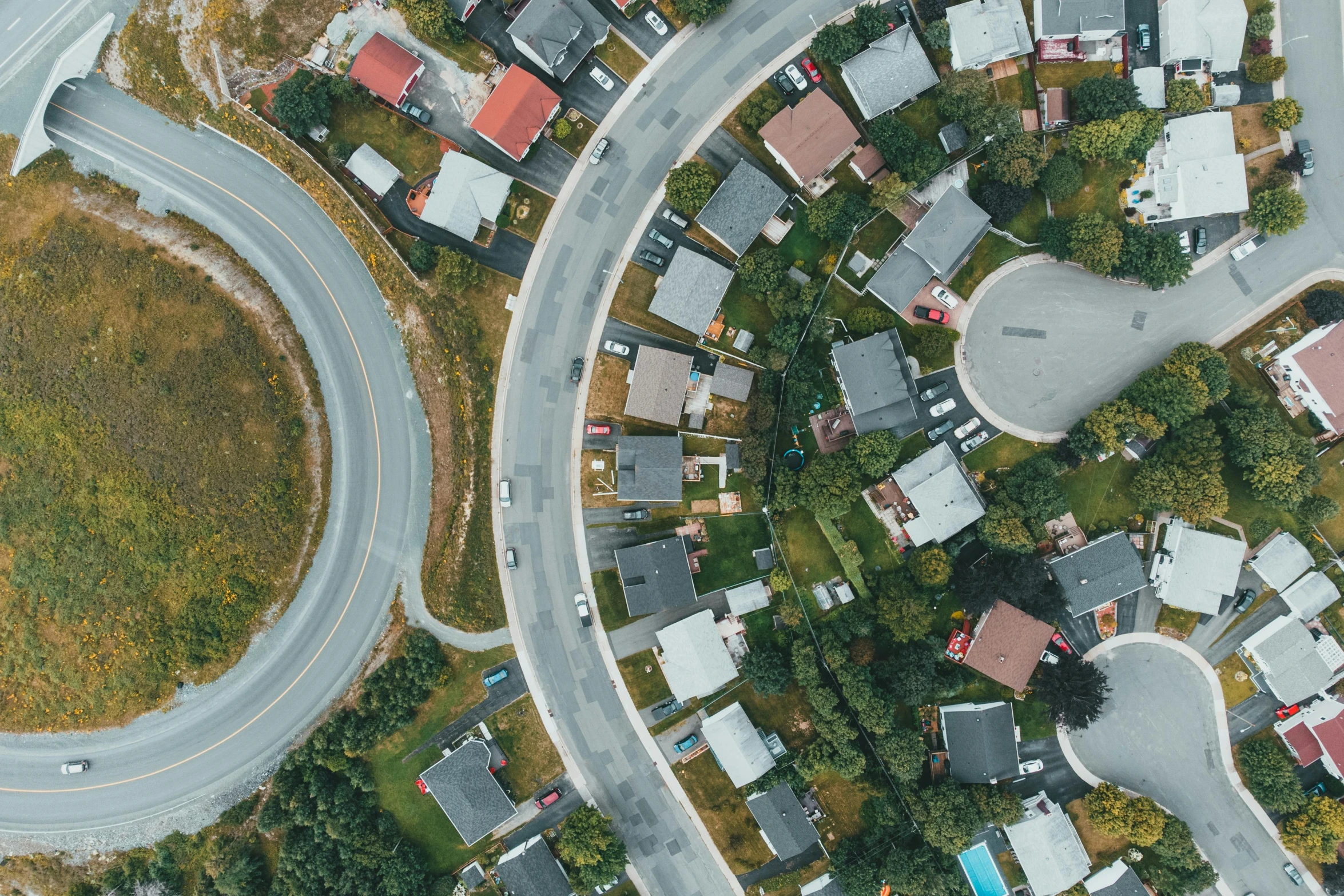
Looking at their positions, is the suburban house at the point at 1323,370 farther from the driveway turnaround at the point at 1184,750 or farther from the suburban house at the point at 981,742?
the suburban house at the point at 981,742

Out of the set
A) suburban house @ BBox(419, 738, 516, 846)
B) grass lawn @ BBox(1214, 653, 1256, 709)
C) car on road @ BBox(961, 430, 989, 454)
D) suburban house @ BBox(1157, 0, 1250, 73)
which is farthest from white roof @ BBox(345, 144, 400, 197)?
grass lawn @ BBox(1214, 653, 1256, 709)

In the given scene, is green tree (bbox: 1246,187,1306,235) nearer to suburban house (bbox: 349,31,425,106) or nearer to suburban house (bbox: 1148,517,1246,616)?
suburban house (bbox: 1148,517,1246,616)

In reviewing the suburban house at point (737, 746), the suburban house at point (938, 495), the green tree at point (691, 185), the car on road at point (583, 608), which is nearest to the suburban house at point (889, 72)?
the green tree at point (691, 185)

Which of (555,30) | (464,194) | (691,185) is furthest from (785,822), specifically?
(555,30)

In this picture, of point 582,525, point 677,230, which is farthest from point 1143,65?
point 582,525

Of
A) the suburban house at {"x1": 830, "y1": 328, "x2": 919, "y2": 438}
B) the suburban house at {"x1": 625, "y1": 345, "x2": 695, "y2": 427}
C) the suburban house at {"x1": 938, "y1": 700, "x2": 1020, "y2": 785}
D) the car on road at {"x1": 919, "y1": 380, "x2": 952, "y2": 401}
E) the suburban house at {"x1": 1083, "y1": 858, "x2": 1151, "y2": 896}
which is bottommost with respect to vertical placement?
the suburban house at {"x1": 1083, "y1": 858, "x2": 1151, "y2": 896}

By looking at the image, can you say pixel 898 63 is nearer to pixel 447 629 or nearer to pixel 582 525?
pixel 582 525
